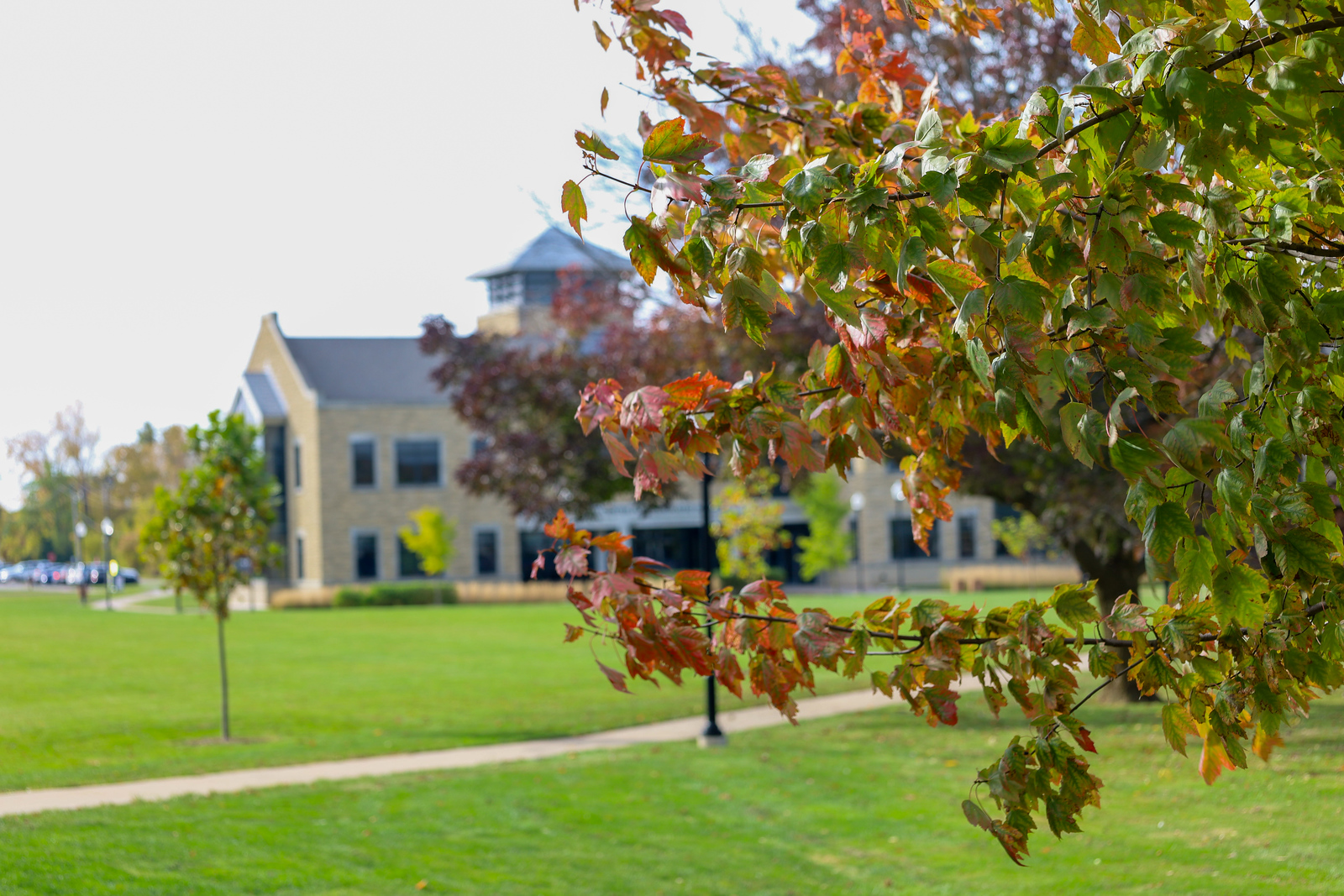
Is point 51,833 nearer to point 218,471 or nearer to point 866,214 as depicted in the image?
point 218,471

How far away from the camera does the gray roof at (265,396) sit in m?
50.9

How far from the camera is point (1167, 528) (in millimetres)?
2150

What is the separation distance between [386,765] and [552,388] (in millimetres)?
5079

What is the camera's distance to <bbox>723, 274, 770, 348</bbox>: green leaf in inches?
103

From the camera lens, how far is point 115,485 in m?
84.0

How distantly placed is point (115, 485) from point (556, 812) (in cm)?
8275

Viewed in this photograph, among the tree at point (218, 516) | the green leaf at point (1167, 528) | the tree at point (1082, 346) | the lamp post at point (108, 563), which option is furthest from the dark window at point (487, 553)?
the green leaf at point (1167, 528)

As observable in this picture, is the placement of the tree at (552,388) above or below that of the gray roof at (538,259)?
below

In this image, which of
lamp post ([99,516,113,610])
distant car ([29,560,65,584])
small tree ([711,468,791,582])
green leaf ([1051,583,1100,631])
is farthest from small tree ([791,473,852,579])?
distant car ([29,560,65,584])

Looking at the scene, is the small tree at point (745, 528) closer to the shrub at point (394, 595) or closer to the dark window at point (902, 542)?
the shrub at point (394, 595)

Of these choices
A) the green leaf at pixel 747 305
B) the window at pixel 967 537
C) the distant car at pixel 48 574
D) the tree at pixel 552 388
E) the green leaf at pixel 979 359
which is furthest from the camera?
the distant car at pixel 48 574

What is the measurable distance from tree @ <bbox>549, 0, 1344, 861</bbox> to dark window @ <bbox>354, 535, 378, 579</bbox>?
47.8 m

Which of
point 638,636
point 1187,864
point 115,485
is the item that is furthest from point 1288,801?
point 115,485

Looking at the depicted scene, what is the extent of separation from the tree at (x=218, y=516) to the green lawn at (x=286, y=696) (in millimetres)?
1598
